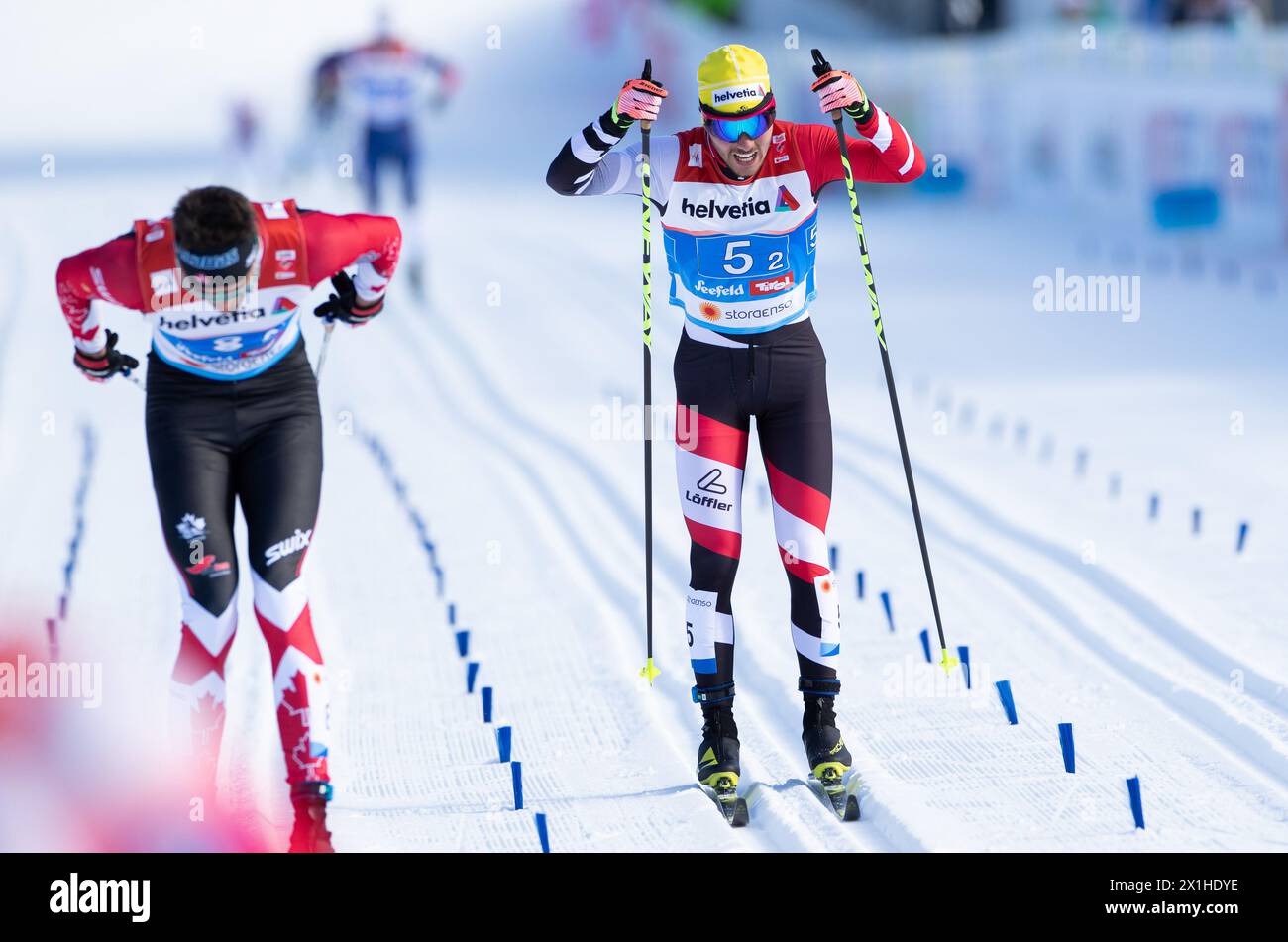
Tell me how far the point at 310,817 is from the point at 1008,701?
2.22m

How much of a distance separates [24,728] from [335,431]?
17.2 feet

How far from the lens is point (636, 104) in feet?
16.4

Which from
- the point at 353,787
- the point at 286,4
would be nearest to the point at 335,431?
the point at 353,787

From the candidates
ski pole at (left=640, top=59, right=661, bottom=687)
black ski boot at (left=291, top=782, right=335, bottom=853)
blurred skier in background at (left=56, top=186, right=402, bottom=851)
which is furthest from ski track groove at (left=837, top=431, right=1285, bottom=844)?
blurred skier in background at (left=56, top=186, right=402, bottom=851)

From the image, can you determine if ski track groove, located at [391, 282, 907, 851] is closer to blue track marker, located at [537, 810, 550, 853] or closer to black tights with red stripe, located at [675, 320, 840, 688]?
black tights with red stripe, located at [675, 320, 840, 688]

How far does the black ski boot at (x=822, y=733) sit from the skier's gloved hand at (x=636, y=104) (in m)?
1.67

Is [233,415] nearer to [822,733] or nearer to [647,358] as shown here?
[647,358]

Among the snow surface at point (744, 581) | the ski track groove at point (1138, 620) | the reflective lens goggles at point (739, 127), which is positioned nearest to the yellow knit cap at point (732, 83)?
the reflective lens goggles at point (739, 127)

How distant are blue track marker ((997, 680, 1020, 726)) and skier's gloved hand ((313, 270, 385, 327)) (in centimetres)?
226

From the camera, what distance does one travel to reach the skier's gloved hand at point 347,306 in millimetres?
5230

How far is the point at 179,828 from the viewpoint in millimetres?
4930

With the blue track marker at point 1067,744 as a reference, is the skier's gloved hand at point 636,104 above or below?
above
